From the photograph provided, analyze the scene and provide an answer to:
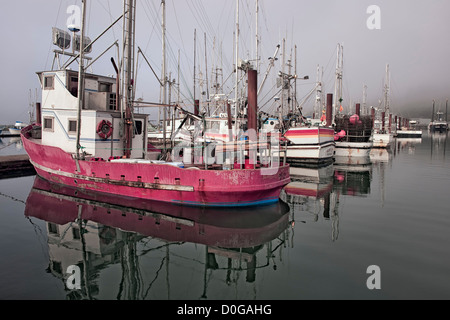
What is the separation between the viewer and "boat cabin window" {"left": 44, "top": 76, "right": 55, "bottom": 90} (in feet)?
47.7

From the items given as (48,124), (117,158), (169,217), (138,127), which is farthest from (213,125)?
(169,217)

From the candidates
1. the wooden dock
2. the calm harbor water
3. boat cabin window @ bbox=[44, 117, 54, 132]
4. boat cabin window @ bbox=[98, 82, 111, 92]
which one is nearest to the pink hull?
the calm harbor water

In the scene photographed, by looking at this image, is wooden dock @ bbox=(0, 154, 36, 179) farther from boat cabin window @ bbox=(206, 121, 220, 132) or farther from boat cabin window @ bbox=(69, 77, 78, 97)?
boat cabin window @ bbox=(206, 121, 220, 132)

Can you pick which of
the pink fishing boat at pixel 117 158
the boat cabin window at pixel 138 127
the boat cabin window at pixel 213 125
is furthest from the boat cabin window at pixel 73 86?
the boat cabin window at pixel 213 125

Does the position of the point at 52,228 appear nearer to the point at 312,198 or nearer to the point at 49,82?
the point at 49,82

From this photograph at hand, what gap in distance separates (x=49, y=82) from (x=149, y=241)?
11197mm

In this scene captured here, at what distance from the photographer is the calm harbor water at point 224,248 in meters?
5.66

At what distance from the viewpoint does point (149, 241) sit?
26.3 feet

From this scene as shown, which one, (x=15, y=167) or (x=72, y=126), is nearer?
(x=72, y=126)

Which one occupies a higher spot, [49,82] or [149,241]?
[49,82]

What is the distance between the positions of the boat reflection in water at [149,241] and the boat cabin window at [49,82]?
581 centimetres

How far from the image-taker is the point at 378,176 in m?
19.5

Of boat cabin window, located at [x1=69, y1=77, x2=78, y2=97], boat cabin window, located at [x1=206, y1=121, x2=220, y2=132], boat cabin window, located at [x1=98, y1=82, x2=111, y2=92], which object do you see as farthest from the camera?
boat cabin window, located at [x1=206, y1=121, x2=220, y2=132]

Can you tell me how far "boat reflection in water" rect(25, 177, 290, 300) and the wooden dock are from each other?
7841 mm
